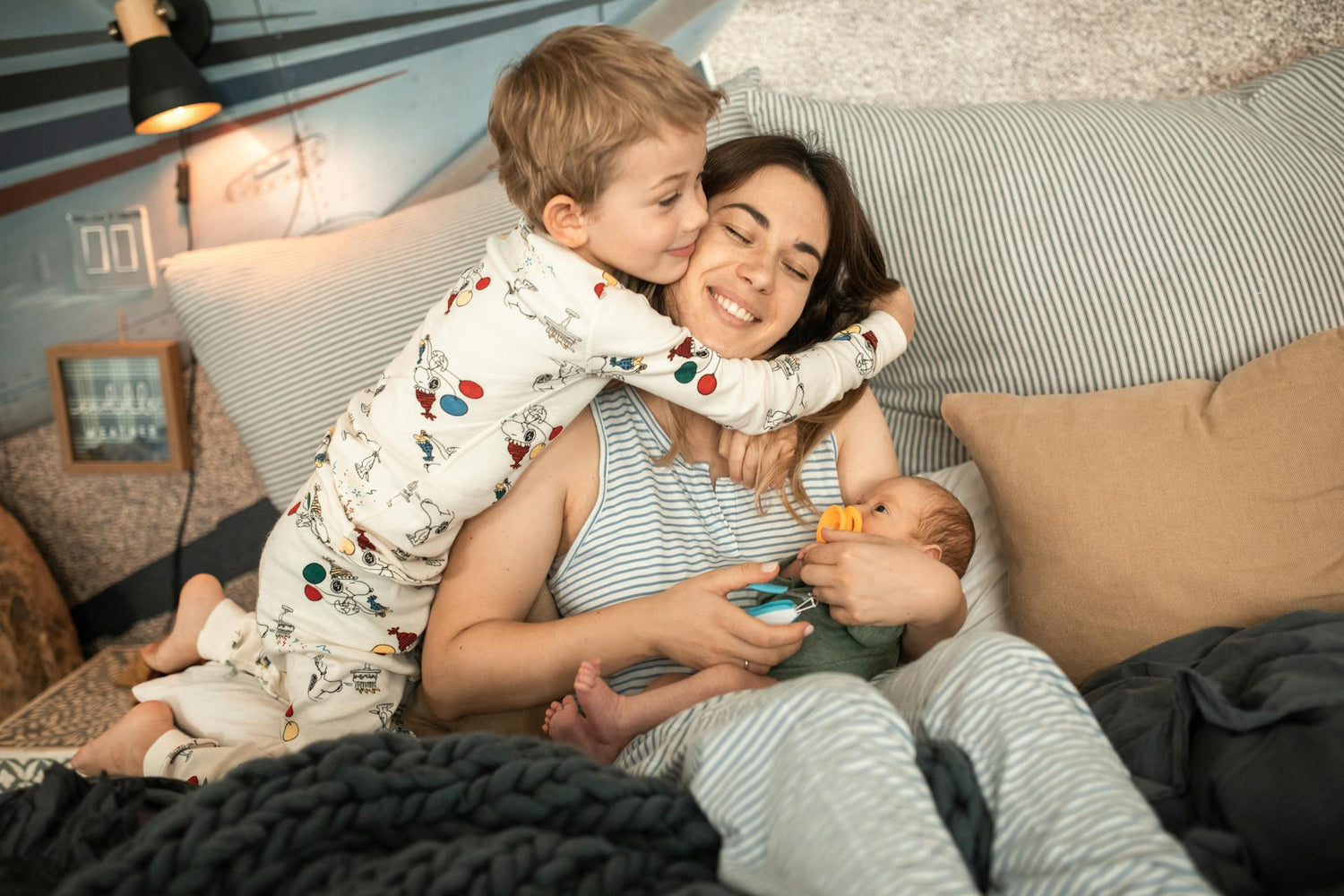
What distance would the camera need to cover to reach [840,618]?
1111 mm

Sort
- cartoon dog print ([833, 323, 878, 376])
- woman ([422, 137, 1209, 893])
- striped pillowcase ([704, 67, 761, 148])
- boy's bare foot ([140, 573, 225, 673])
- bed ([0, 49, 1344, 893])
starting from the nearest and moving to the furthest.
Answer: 1. woman ([422, 137, 1209, 893])
2. bed ([0, 49, 1344, 893])
3. cartoon dog print ([833, 323, 878, 376])
4. boy's bare foot ([140, 573, 225, 673])
5. striped pillowcase ([704, 67, 761, 148])

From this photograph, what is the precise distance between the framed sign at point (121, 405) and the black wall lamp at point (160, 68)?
482 millimetres

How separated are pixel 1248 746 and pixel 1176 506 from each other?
375 millimetres

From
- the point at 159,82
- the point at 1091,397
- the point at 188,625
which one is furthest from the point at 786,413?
the point at 159,82

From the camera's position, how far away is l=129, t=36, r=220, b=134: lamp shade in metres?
1.71

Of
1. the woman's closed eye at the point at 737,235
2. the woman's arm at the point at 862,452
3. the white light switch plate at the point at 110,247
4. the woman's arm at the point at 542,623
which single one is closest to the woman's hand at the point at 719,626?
the woman's arm at the point at 542,623

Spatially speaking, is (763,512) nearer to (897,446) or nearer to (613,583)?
(613,583)

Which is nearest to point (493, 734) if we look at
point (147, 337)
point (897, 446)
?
point (897, 446)

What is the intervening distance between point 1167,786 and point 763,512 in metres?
0.61

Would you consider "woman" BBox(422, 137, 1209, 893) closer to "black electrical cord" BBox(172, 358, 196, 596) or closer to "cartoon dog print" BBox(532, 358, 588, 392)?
"cartoon dog print" BBox(532, 358, 588, 392)

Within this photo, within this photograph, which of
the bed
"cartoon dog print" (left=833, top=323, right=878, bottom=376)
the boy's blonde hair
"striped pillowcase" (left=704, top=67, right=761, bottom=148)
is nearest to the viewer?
the bed

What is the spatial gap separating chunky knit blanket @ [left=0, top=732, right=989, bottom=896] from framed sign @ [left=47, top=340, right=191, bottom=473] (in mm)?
1210

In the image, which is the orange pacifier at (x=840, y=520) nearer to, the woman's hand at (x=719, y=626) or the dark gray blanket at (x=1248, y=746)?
the woman's hand at (x=719, y=626)

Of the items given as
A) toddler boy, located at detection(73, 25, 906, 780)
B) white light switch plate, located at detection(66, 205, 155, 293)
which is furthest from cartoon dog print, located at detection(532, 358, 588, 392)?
white light switch plate, located at detection(66, 205, 155, 293)
